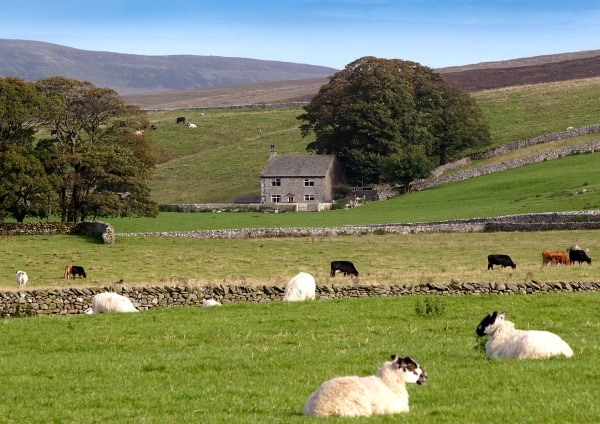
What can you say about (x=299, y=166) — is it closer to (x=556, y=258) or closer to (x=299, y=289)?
(x=556, y=258)

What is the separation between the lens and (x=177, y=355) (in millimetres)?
A: 18109

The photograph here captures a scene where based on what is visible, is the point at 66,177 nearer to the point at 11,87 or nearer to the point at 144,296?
the point at 11,87

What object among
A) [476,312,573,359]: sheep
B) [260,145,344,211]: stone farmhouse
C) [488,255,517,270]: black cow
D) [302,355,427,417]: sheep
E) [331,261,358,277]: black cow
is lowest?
[260,145,344,211]: stone farmhouse

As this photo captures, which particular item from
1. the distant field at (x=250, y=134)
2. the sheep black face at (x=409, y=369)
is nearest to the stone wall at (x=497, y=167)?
the distant field at (x=250, y=134)

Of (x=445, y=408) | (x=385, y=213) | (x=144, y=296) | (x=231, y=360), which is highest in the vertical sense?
(x=445, y=408)

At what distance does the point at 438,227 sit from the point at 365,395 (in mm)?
52134

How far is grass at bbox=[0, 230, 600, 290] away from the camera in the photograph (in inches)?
1447

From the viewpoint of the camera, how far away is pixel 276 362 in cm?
1688

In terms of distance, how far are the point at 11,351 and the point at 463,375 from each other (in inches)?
434

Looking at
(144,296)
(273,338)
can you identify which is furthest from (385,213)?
(273,338)

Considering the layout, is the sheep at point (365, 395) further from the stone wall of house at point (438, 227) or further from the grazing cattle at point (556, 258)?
the stone wall of house at point (438, 227)

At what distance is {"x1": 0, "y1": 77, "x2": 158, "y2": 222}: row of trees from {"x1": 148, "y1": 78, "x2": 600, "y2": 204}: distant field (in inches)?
1302

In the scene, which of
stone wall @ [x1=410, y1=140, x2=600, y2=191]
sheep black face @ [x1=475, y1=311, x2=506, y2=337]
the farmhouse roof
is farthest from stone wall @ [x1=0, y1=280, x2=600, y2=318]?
the farmhouse roof

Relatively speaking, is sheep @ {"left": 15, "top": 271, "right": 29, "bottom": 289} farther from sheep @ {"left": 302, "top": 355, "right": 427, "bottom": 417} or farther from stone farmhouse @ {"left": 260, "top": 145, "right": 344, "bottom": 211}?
stone farmhouse @ {"left": 260, "top": 145, "right": 344, "bottom": 211}
